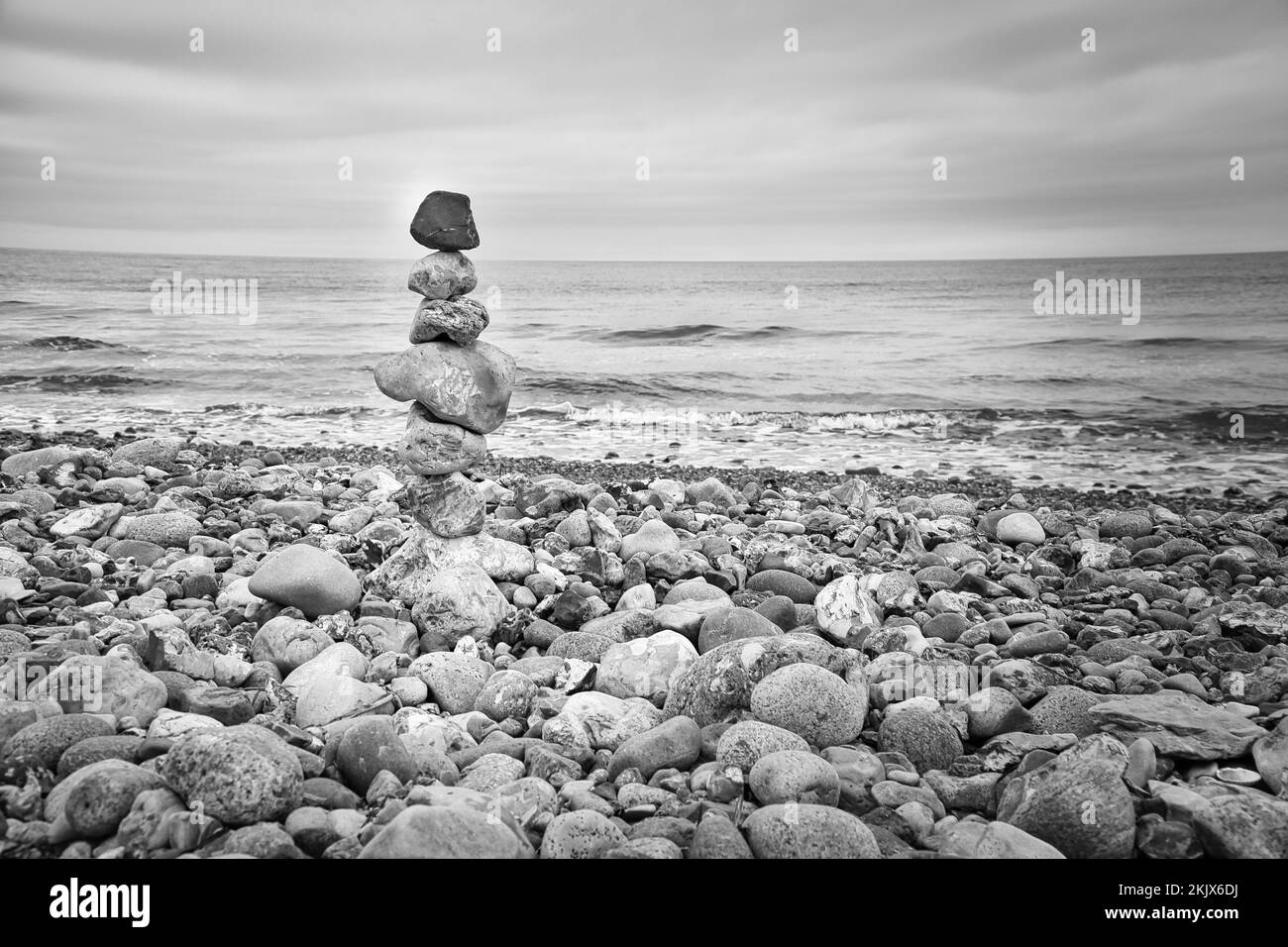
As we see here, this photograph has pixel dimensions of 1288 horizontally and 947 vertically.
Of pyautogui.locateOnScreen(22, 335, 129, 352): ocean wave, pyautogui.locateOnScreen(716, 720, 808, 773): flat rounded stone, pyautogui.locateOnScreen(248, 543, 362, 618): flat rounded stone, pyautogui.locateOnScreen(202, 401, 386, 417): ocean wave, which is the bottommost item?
pyautogui.locateOnScreen(716, 720, 808, 773): flat rounded stone

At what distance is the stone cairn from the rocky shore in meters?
0.23

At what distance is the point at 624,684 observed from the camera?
5.47m

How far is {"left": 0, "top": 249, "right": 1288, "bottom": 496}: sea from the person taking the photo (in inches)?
624

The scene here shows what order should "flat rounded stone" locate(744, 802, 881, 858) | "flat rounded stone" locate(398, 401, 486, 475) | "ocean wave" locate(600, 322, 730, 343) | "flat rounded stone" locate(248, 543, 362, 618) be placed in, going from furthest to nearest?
"ocean wave" locate(600, 322, 730, 343) → "flat rounded stone" locate(398, 401, 486, 475) → "flat rounded stone" locate(248, 543, 362, 618) → "flat rounded stone" locate(744, 802, 881, 858)

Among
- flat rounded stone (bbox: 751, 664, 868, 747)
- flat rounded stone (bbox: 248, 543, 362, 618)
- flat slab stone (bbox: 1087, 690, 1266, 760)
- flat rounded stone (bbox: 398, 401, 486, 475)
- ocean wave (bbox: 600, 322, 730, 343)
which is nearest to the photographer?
flat slab stone (bbox: 1087, 690, 1266, 760)

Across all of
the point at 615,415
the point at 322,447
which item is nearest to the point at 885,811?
the point at 322,447

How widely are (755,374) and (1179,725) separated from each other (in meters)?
20.8

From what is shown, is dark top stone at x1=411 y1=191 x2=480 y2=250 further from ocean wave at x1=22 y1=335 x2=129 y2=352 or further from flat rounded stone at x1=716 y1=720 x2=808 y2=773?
ocean wave at x1=22 y1=335 x2=129 y2=352

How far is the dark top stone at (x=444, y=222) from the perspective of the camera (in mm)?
6426

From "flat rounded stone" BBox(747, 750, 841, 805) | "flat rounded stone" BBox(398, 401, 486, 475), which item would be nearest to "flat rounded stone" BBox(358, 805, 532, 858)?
"flat rounded stone" BBox(747, 750, 841, 805)

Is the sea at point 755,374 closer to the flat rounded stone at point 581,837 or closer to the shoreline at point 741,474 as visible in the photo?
the shoreline at point 741,474

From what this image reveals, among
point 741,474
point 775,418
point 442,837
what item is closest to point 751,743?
point 442,837

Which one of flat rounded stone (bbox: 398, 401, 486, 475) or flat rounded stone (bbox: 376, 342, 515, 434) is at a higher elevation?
flat rounded stone (bbox: 376, 342, 515, 434)

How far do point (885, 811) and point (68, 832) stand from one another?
11.3ft
